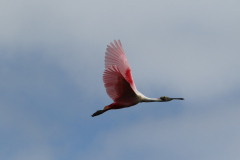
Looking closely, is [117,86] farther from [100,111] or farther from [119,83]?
[100,111]

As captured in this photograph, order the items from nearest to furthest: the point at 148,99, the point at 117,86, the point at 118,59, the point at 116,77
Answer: the point at 116,77 < the point at 117,86 < the point at 148,99 < the point at 118,59

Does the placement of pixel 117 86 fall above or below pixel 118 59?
below

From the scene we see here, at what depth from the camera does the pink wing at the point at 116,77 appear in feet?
61.3

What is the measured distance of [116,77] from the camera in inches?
737

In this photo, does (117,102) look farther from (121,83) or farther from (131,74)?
(131,74)

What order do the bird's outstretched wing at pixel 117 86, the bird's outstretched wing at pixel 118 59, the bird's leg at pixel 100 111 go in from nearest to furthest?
the bird's outstretched wing at pixel 117 86
the bird's leg at pixel 100 111
the bird's outstretched wing at pixel 118 59

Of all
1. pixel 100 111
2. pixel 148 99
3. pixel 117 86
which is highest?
pixel 117 86

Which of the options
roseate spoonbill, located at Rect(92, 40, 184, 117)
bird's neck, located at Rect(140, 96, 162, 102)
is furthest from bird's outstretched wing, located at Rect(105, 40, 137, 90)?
bird's neck, located at Rect(140, 96, 162, 102)

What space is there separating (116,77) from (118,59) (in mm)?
3023

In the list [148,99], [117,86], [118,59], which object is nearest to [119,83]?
[117,86]

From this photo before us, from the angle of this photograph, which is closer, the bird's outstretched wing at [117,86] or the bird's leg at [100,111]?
the bird's outstretched wing at [117,86]

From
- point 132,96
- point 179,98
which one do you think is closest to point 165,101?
point 179,98

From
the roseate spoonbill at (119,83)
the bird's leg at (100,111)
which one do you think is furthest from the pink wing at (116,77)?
the bird's leg at (100,111)

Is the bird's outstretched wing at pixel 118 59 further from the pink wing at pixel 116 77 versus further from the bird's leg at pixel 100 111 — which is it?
the bird's leg at pixel 100 111
